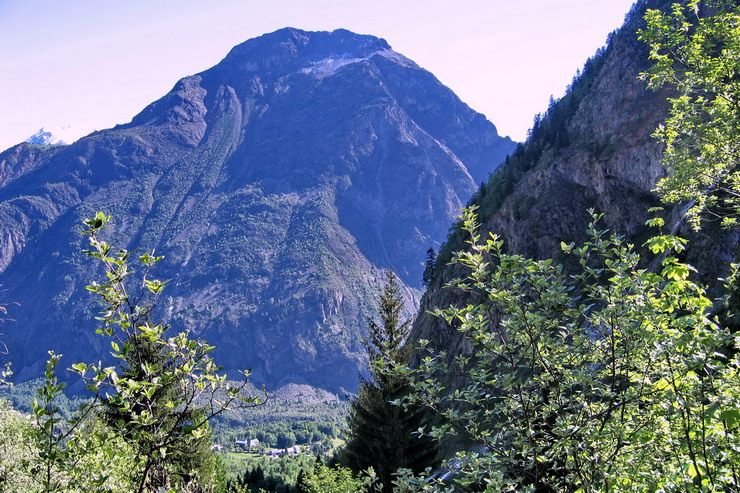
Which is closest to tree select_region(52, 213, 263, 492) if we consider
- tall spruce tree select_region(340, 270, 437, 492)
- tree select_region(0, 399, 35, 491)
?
tree select_region(0, 399, 35, 491)

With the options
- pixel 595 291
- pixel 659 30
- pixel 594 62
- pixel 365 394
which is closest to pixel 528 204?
pixel 594 62

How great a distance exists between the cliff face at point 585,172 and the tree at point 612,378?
31635 mm

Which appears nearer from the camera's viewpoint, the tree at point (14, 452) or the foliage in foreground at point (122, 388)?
the foliage in foreground at point (122, 388)

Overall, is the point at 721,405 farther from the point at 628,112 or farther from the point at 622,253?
the point at 628,112

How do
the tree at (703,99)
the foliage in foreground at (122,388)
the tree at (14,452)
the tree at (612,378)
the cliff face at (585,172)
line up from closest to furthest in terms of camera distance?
1. the foliage in foreground at (122,388)
2. the tree at (612,378)
3. the tree at (703,99)
4. the tree at (14,452)
5. the cliff face at (585,172)

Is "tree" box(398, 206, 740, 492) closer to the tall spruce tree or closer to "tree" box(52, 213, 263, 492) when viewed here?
"tree" box(52, 213, 263, 492)

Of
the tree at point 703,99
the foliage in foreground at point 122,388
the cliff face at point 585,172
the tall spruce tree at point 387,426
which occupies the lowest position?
the foliage in foreground at point 122,388

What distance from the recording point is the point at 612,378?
5422 millimetres

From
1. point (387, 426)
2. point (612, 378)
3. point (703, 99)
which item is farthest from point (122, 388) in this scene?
point (387, 426)

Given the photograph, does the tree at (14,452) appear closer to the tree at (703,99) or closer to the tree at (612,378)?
the tree at (612,378)

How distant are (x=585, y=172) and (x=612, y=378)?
5058cm

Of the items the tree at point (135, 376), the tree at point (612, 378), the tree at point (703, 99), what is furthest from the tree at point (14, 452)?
the tree at point (703, 99)

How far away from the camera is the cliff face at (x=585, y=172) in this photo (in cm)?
4409

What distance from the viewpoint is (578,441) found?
545cm
